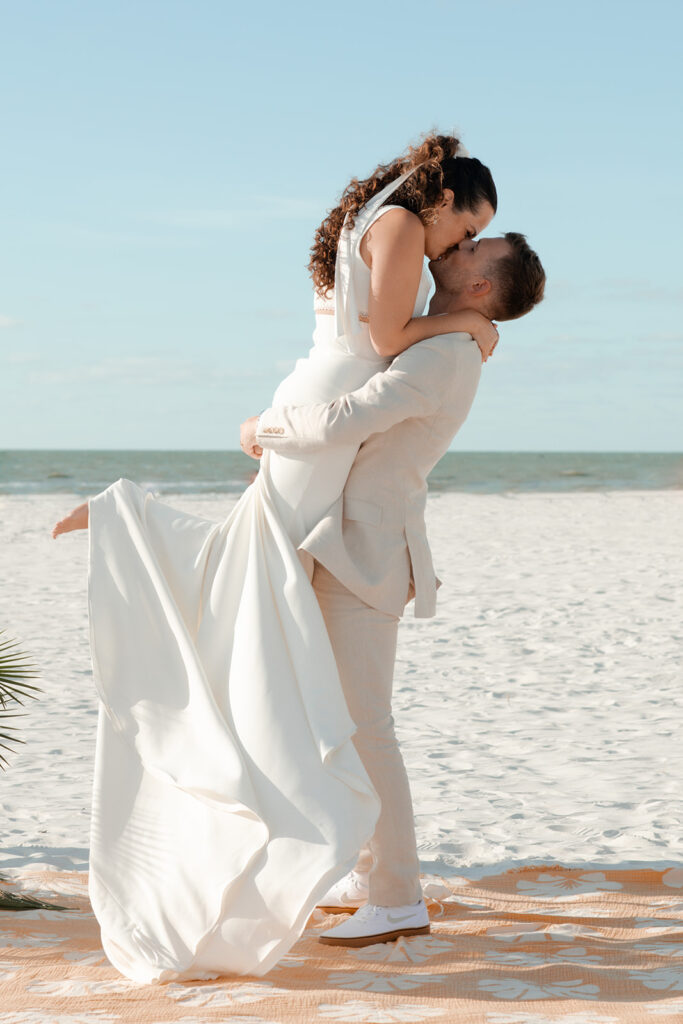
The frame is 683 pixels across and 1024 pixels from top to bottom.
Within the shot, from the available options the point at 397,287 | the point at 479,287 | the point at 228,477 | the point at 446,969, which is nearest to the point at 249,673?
the point at 446,969

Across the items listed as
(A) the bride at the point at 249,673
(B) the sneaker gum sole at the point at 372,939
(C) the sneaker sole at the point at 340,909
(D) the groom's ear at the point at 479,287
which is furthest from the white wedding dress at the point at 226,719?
(C) the sneaker sole at the point at 340,909

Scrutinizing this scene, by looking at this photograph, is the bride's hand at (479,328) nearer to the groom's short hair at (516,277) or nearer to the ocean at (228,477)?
the groom's short hair at (516,277)

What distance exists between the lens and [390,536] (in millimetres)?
2770

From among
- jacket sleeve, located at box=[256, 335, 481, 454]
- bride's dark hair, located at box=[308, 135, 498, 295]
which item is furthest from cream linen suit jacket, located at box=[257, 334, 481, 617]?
bride's dark hair, located at box=[308, 135, 498, 295]

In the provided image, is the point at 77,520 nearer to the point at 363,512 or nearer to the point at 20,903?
the point at 363,512

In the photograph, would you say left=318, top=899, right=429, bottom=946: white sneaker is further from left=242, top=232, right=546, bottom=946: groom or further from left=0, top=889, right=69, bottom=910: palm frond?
left=0, top=889, right=69, bottom=910: palm frond

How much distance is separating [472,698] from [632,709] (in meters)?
0.87

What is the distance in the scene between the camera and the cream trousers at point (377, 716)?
2.75m

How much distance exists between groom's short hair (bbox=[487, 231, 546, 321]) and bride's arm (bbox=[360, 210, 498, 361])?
0.10 metres

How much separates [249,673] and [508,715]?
3.34 meters

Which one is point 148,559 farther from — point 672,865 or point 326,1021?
point 672,865

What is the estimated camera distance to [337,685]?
2602 millimetres

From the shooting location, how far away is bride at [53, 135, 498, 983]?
2504 mm

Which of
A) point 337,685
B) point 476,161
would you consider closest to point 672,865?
point 337,685
